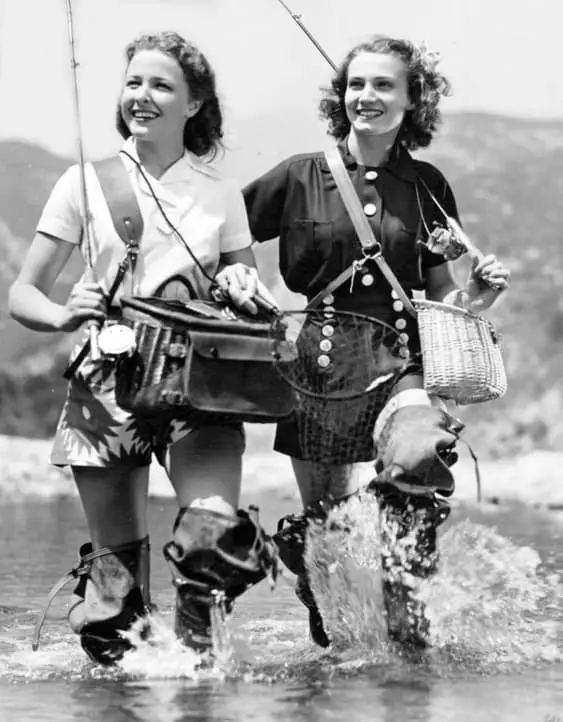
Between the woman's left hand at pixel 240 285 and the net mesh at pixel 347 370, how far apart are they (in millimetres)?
391

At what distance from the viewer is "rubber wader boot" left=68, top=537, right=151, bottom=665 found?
566cm

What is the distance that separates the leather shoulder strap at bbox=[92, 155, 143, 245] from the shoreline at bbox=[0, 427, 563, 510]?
21.0 ft

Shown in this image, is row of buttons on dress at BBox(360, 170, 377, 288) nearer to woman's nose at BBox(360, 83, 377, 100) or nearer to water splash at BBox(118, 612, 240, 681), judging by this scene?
woman's nose at BBox(360, 83, 377, 100)

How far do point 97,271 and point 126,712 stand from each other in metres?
1.22

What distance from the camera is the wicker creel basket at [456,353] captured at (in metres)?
5.87

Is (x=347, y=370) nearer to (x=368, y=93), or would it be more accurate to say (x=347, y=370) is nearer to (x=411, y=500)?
(x=411, y=500)

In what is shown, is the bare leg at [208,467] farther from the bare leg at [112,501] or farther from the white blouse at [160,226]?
the white blouse at [160,226]

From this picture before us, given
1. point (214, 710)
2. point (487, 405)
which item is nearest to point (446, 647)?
point (214, 710)

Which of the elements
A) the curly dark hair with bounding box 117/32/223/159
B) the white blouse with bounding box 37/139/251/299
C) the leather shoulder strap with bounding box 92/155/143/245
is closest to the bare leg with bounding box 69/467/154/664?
the white blouse with bounding box 37/139/251/299

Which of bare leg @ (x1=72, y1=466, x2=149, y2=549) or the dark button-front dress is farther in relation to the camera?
Answer: the dark button-front dress

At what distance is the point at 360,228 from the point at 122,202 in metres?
0.85

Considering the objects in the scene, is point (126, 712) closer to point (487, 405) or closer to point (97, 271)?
point (97, 271)

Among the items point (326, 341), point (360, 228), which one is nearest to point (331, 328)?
point (326, 341)

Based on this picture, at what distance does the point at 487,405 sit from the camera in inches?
639
